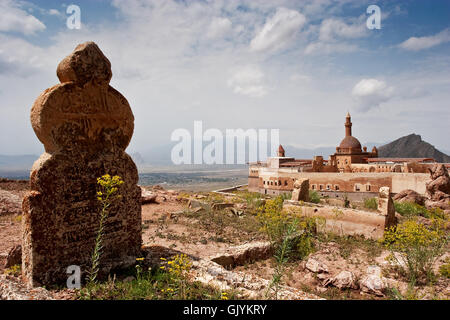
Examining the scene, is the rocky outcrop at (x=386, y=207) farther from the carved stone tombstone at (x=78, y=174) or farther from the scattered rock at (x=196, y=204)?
the carved stone tombstone at (x=78, y=174)

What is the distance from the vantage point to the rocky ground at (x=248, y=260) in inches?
193

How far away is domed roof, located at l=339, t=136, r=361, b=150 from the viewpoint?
4536cm

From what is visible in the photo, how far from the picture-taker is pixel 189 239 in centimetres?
898

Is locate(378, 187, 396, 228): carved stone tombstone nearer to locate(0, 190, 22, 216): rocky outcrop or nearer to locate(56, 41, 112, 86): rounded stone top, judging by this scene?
locate(56, 41, 112, 86): rounded stone top

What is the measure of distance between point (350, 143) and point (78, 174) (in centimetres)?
4708

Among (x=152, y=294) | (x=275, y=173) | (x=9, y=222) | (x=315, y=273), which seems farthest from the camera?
(x=275, y=173)

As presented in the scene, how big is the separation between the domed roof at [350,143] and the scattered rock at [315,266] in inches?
1640

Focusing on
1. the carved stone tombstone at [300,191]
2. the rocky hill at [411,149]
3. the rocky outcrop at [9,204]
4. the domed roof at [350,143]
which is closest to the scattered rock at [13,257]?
the rocky outcrop at [9,204]

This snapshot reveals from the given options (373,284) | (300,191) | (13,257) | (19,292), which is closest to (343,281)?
(373,284)

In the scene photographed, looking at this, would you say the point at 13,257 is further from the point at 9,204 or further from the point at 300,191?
the point at 300,191
